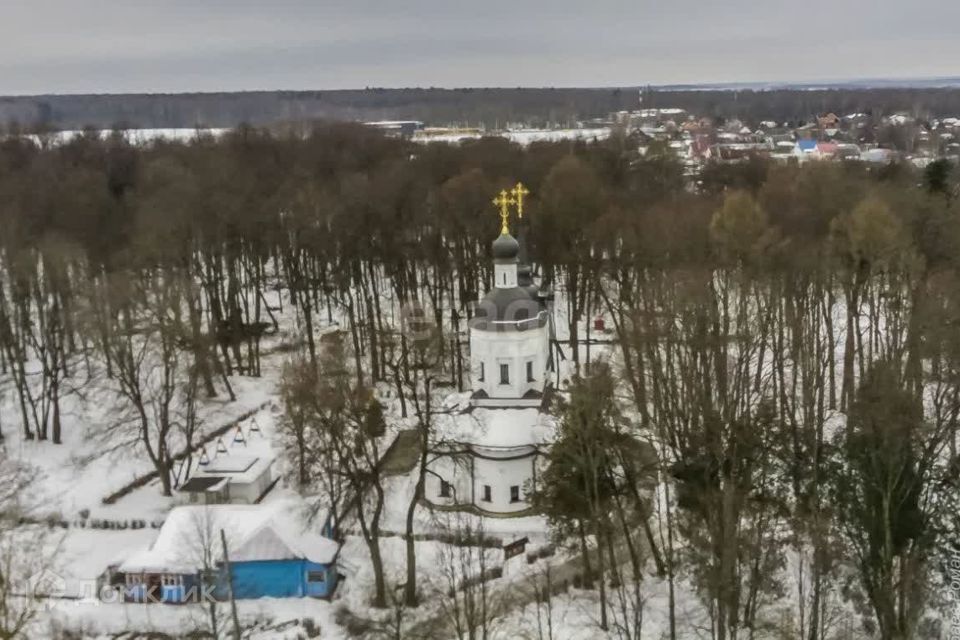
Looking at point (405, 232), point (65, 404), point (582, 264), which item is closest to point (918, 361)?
point (582, 264)

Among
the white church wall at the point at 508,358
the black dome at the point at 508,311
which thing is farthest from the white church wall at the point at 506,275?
the white church wall at the point at 508,358

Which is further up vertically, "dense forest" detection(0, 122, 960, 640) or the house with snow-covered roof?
"dense forest" detection(0, 122, 960, 640)

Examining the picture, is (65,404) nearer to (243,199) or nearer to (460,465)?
(243,199)

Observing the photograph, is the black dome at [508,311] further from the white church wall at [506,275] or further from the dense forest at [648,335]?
the dense forest at [648,335]

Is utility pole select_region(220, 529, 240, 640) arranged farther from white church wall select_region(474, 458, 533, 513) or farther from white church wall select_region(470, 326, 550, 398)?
white church wall select_region(470, 326, 550, 398)

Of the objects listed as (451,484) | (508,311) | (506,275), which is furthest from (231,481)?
(506,275)

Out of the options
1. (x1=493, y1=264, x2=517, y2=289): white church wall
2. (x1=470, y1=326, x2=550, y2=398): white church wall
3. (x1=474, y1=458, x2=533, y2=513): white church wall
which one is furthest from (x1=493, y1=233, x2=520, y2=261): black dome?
(x1=474, y1=458, x2=533, y2=513): white church wall
